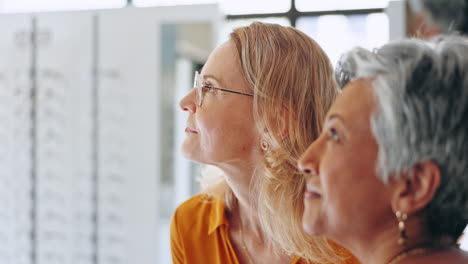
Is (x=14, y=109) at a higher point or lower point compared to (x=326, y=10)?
lower

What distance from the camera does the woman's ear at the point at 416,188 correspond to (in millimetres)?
961

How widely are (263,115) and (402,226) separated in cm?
77

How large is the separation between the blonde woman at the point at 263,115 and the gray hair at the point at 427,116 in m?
0.69

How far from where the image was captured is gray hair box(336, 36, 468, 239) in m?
0.95

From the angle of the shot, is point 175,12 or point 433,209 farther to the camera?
point 175,12

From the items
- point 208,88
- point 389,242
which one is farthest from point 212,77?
point 389,242

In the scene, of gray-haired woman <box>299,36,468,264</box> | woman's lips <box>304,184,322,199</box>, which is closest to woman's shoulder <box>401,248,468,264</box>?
gray-haired woman <box>299,36,468,264</box>

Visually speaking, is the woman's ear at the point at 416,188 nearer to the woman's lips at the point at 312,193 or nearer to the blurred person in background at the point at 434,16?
the woman's lips at the point at 312,193

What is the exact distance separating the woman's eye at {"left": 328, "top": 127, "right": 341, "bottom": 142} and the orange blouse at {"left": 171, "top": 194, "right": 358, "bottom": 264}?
0.90 metres

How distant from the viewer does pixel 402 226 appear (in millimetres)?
1004

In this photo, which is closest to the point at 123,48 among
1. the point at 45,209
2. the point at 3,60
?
the point at 3,60

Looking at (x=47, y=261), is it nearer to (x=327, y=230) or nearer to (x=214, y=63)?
(x=214, y=63)

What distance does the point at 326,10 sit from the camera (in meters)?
4.69

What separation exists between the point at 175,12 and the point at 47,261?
1.94m
